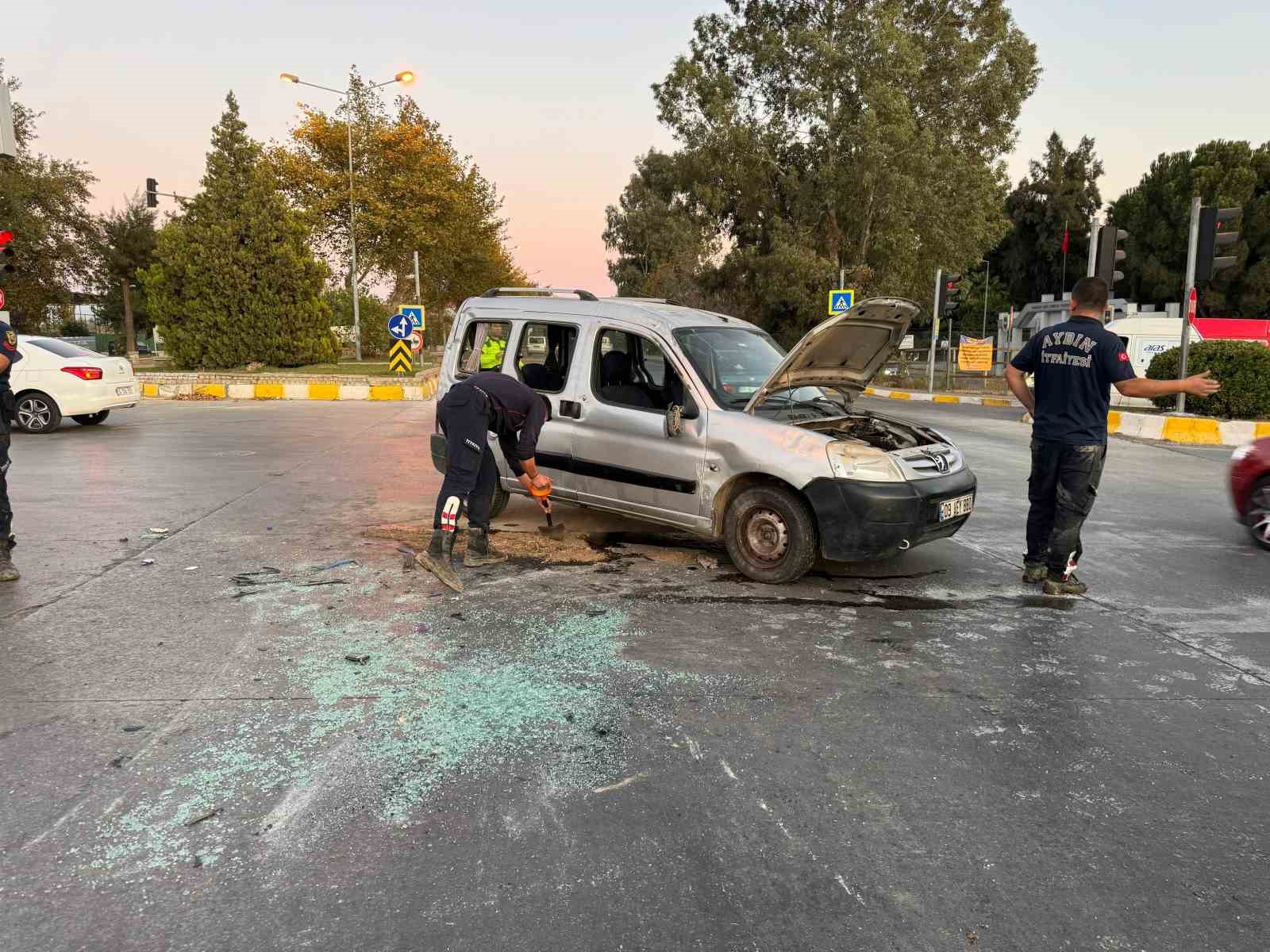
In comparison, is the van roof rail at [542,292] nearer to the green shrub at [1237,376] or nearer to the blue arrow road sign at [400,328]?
the green shrub at [1237,376]

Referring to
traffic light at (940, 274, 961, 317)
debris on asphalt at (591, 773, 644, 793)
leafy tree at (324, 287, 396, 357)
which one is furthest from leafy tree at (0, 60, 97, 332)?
debris on asphalt at (591, 773, 644, 793)

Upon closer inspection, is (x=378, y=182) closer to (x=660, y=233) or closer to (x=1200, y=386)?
(x=660, y=233)

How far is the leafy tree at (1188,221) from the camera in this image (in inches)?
1783

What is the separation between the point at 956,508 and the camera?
5.83 meters

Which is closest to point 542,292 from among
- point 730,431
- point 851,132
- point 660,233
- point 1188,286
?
point 730,431

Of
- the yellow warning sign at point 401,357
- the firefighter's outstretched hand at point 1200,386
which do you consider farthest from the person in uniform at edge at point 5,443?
the yellow warning sign at point 401,357

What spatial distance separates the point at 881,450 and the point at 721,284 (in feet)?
113

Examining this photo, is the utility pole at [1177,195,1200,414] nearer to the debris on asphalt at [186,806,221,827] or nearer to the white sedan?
the debris on asphalt at [186,806,221,827]

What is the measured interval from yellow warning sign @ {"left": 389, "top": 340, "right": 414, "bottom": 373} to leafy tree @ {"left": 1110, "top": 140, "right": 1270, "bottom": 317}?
38.4 meters

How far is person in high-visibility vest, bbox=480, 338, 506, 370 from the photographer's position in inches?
256

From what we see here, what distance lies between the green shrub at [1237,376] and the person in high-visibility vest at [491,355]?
1400 cm

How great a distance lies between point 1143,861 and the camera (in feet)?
9.02

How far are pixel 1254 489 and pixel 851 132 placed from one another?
85.6ft

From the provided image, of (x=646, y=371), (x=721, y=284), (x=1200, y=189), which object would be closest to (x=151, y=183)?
(x=721, y=284)
